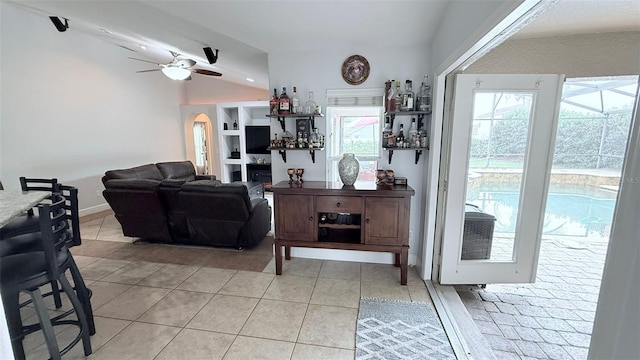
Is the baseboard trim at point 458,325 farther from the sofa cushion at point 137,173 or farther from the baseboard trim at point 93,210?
the baseboard trim at point 93,210

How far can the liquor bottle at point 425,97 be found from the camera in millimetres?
2568

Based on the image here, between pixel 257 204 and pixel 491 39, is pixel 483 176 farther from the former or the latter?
pixel 257 204

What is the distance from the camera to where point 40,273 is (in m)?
1.49

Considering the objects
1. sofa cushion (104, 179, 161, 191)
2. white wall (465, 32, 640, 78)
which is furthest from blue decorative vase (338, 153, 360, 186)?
sofa cushion (104, 179, 161, 191)

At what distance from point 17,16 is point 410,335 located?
669 centimetres

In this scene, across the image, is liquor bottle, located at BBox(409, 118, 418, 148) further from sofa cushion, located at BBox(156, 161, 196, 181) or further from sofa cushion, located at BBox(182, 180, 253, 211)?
sofa cushion, located at BBox(156, 161, 196, 181)

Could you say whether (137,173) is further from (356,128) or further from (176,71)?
(356,128)

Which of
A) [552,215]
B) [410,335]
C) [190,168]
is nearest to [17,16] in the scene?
[190,168]

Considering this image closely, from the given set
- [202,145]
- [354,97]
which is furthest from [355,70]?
[202,145]

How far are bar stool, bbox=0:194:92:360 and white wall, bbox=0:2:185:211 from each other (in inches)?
151

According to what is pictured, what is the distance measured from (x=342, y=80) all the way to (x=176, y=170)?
14.7ft

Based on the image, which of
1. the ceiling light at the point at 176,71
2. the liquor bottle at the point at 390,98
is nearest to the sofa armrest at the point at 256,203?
the liquor bottle at the point at 390,98

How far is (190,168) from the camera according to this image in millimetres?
6145

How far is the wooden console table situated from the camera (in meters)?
2.51
